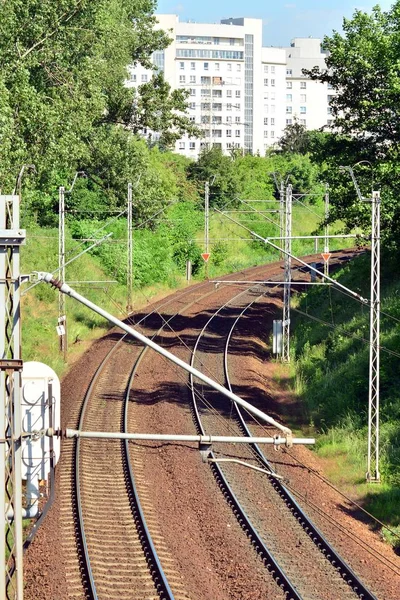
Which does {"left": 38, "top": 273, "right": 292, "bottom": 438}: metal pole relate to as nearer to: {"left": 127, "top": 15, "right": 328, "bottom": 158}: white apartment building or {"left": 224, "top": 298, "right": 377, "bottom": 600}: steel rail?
{"left": 224, "top": 298, "right": 377, "bottom": 600}: steel rail

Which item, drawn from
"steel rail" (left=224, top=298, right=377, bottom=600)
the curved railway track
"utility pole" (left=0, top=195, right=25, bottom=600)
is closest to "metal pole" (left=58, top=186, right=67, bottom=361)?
the curved railway track

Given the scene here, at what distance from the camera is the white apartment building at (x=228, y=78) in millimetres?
120688

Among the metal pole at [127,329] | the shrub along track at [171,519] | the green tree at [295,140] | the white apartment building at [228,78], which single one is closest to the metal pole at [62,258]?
the shrub along track at [171,519]

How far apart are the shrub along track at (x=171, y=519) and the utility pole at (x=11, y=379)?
5113 mm

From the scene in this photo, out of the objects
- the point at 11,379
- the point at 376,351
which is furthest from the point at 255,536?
the point at 11,379

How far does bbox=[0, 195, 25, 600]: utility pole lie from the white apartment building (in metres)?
109

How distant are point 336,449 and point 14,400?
1454cm

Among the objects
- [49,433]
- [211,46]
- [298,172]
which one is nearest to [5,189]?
[49,433]

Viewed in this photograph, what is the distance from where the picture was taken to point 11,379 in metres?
9.67

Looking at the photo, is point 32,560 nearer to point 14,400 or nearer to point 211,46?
point 14,400

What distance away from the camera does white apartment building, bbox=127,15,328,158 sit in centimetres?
12069

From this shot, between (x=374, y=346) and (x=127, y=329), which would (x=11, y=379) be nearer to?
(x=127, y=329)

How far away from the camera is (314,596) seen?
1475cm

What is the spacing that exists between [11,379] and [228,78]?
11628 centimetres
